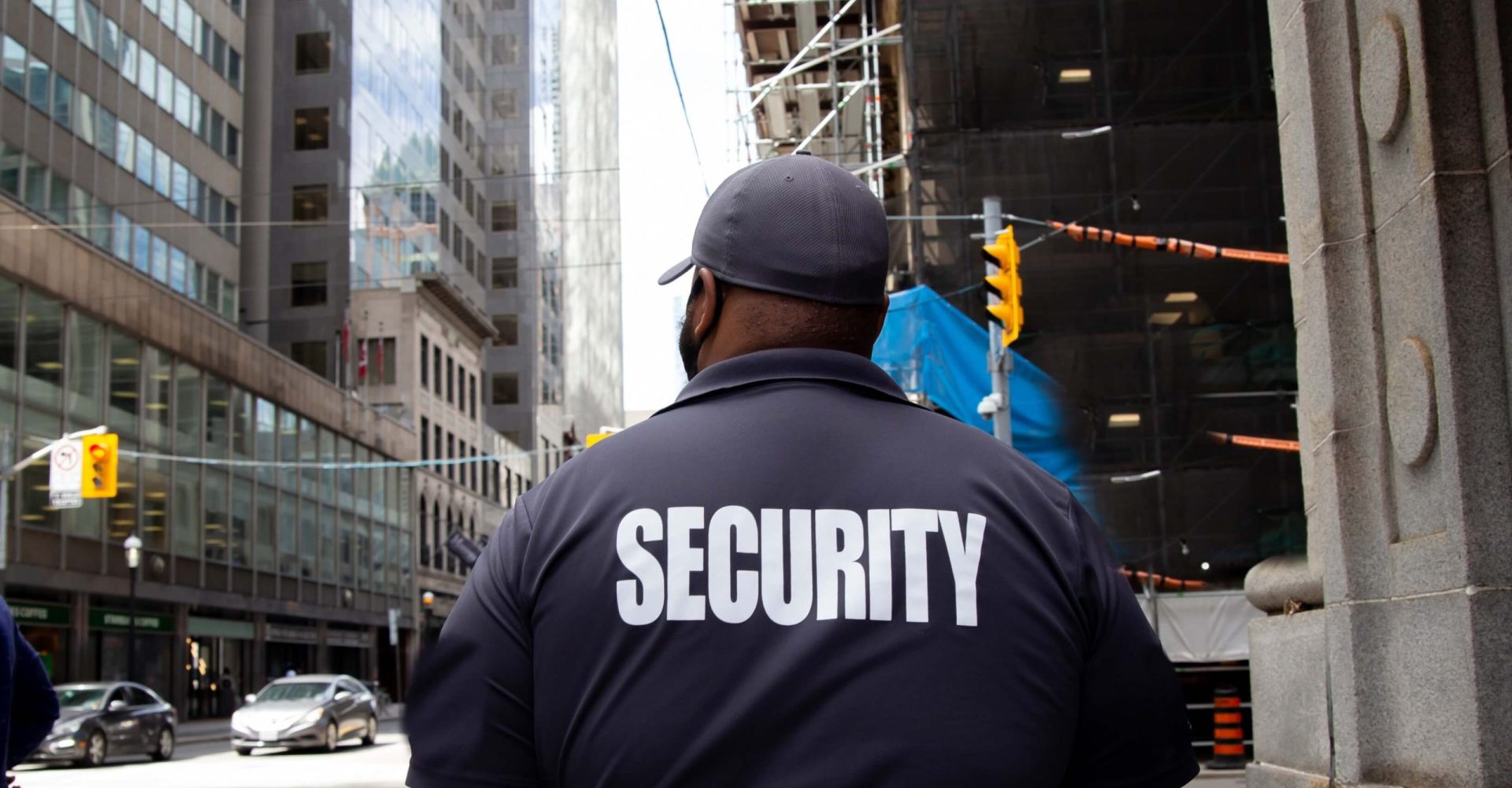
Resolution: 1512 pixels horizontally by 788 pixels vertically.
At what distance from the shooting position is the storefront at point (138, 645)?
40344mm

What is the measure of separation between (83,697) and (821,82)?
2288cm

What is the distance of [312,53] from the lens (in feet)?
202

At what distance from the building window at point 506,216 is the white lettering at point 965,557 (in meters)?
87.2

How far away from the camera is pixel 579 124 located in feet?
348

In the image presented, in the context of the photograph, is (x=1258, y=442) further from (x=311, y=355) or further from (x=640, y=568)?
(x=311, y=355)

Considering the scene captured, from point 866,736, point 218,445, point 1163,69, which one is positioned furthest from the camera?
point 218,445

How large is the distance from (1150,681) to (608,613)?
2.03ft

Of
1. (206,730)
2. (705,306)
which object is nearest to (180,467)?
(206,730)

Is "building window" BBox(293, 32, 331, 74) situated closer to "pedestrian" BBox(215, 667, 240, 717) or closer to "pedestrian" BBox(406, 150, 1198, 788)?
"pedestrian" BBox(215, 667, 240, 717)

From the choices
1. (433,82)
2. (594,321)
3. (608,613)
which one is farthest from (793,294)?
(594,321)

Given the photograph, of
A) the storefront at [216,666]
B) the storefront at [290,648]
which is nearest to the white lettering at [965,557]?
the storefront at [216,666]

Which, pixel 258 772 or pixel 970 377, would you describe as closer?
pixel 970 377

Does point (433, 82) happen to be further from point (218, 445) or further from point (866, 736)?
point (866, 736)

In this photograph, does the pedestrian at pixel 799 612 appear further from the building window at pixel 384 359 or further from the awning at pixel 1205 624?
the building window at pixel 384 359
